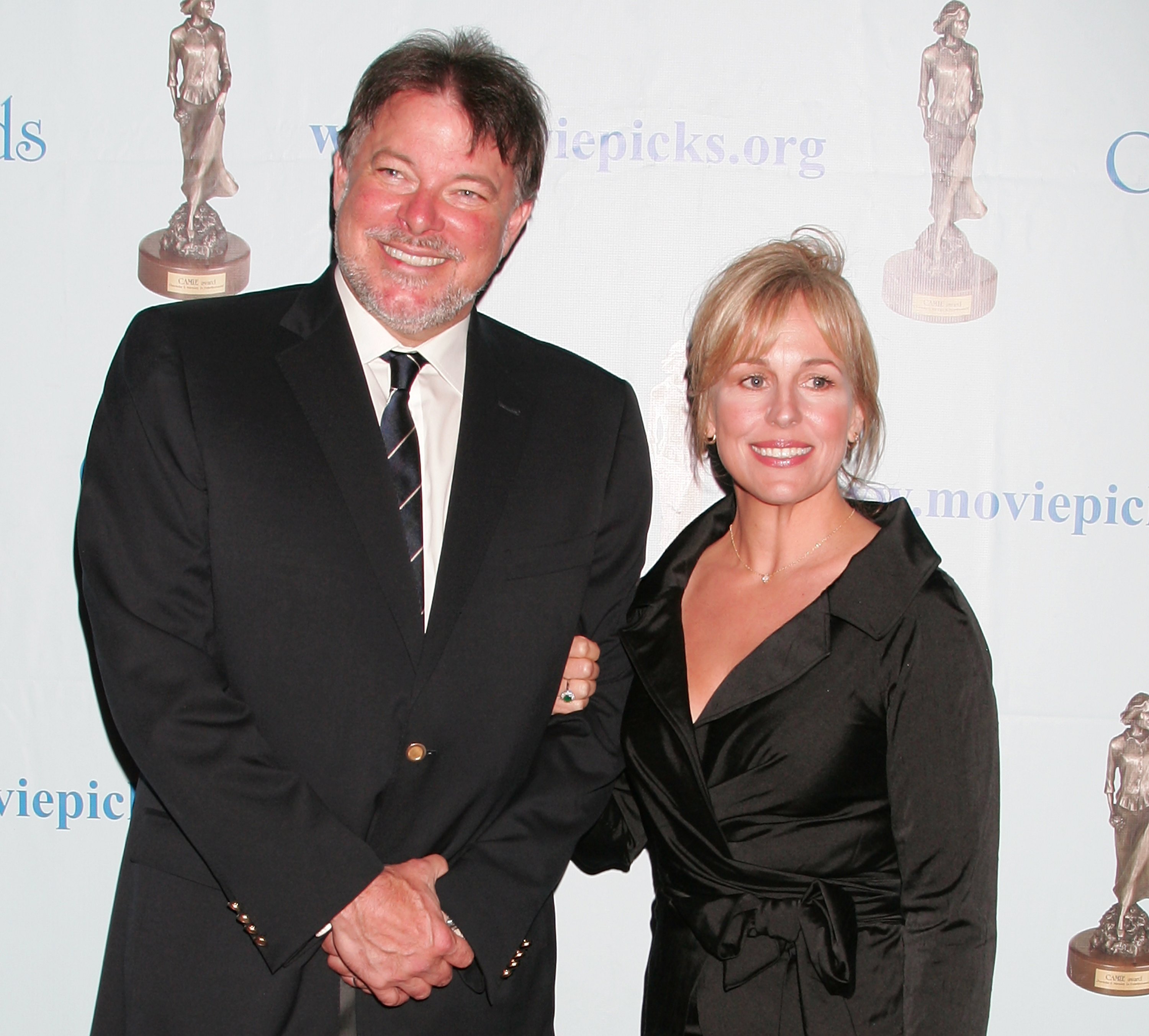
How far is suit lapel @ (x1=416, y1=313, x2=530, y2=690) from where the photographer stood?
1.65 m

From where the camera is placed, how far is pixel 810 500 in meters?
1.92

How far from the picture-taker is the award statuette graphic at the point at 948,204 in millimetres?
2371

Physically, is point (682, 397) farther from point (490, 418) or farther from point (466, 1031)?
point (466, 1031)

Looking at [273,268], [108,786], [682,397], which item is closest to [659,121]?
[682,397]

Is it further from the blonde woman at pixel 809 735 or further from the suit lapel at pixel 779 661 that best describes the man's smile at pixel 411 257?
the suit lapel at pixel 779 661

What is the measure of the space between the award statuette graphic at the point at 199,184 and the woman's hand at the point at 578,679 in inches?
48.1

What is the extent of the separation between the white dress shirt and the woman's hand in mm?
311

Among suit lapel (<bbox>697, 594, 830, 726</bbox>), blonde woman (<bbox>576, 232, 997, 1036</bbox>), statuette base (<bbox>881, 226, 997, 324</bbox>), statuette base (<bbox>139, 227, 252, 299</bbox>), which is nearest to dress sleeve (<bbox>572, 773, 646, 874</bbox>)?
blonde woman (<bbox>576, 232, 997, 1036</bbox>)

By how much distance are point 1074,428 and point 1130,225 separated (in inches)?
18.8

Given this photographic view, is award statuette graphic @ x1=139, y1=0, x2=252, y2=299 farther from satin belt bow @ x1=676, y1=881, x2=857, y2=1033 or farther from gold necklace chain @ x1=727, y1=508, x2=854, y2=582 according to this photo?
satin belt bow @ x1=676, y1=881, x2=857, y2=1033

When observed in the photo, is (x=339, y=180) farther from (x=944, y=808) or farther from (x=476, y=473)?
(x=944, y=808)

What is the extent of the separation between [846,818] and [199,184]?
6.31 feet

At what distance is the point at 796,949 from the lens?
1.72m

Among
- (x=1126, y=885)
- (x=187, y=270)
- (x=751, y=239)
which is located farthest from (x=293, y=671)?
(x=1126, y=885)
